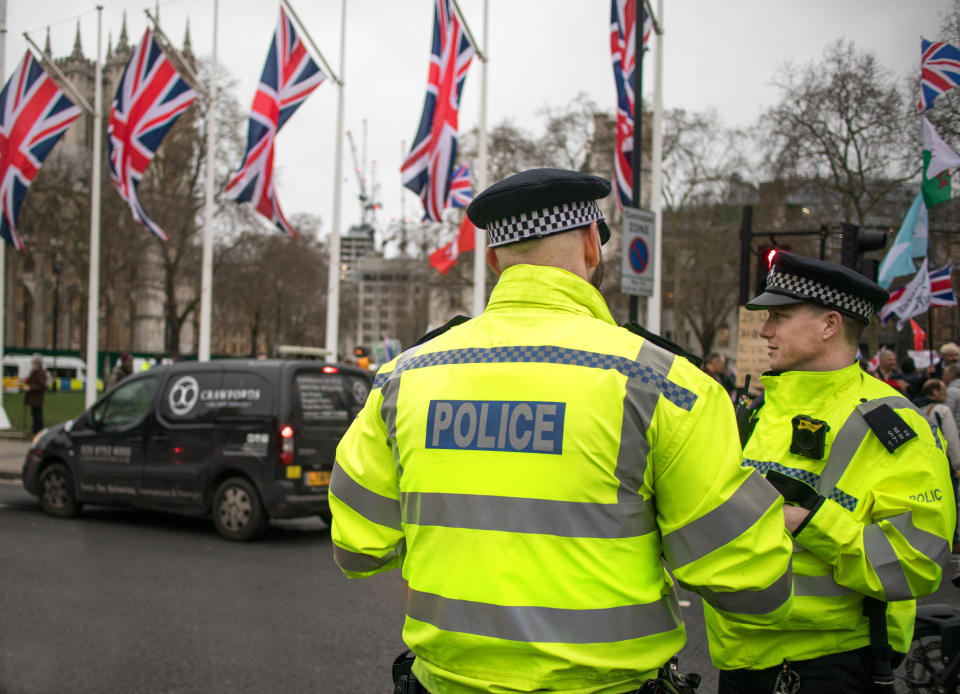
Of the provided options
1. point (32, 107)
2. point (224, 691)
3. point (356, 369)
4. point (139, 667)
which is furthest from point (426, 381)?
point (32, 107)

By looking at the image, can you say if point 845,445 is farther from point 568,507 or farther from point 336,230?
point 336,230

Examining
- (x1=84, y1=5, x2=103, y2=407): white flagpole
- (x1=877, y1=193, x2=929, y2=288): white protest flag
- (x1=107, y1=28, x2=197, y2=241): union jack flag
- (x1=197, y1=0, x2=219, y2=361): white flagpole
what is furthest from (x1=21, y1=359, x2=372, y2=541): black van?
(x1=84, y1=5, x2=103, y2=407): white flagpole

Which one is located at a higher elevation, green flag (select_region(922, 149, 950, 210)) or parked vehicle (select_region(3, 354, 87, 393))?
green flag (select_region(922, 149, 950, 210))

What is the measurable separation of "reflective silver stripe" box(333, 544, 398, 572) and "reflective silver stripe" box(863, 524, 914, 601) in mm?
1210

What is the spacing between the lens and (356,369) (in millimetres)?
9742

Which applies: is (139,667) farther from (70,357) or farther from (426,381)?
(70,357)

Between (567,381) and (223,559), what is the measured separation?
274 inches

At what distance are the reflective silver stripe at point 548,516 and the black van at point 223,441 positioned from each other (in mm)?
7302

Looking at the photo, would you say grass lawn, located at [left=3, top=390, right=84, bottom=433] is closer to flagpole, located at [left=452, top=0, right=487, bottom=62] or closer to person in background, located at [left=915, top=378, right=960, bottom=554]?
flagpole, located at [left=452, top=0, right=487, bottom=62]

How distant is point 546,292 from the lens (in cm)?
188

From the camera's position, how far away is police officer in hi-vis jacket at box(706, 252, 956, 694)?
7.19 ft

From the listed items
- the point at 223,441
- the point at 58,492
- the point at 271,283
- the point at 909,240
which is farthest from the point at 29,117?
the point at 271,283

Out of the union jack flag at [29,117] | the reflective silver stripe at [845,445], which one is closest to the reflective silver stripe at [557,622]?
the reflective silver stripe at [845,445]

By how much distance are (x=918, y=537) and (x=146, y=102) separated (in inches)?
717
